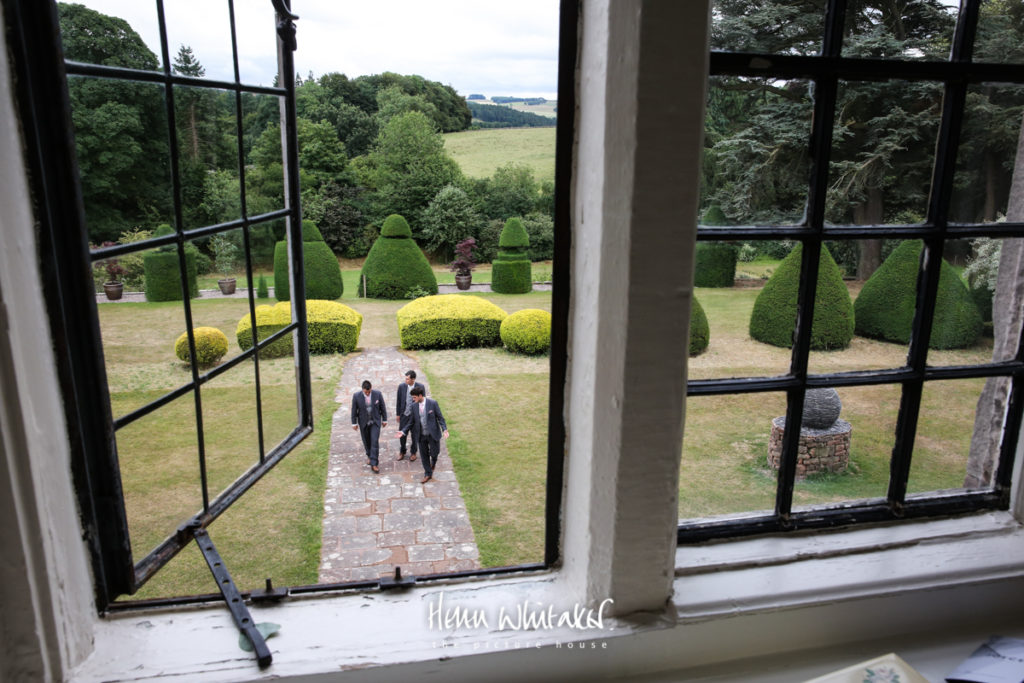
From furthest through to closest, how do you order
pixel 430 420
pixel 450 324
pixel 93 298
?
pixel 450 324 < pixel 430 420 < pixel 93 298

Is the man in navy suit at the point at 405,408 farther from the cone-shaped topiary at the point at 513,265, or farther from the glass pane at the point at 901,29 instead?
the cone-shaped topiary at the point at 513,265

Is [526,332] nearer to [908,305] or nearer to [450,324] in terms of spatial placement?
[450,324]

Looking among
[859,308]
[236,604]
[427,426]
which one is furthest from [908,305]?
[427,426]

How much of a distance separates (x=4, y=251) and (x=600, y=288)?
565 millimetres

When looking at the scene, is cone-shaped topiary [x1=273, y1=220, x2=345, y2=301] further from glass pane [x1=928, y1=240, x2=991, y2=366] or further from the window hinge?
glass pane [x1=928, y1=240, x2=991, y2=366]

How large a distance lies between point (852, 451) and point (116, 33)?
3.78 feet

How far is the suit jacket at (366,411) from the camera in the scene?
17.0 ft

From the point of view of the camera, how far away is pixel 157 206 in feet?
Result: 3.03

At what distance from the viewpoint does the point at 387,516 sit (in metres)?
5.44

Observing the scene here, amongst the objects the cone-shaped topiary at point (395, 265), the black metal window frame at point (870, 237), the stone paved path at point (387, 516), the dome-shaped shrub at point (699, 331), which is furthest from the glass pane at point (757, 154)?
the cone-shaped topiary at point (395, 265)

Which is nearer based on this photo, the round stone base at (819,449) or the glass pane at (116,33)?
the glass pane at (116,33)

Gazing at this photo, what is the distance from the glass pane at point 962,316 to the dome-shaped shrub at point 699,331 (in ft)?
1.03

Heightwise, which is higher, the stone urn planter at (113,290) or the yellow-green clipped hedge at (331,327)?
the stone urn planter at (113,290)

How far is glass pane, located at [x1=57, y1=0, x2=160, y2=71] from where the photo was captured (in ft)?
2.69
